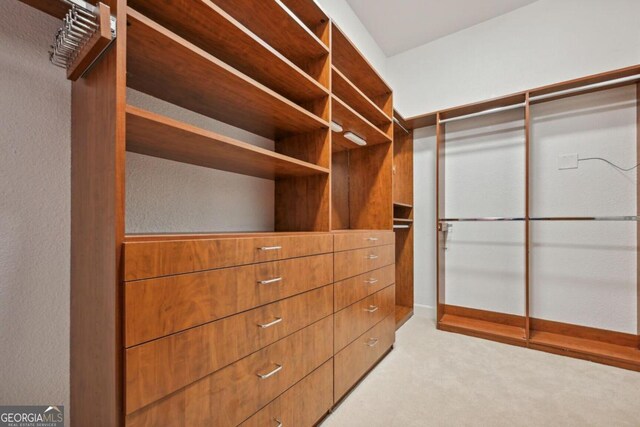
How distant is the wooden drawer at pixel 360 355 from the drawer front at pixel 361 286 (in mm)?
254

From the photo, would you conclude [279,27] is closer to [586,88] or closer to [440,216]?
[440,216]

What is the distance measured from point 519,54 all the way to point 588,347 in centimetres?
256

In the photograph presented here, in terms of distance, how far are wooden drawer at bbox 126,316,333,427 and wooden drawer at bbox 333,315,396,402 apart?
231 mm

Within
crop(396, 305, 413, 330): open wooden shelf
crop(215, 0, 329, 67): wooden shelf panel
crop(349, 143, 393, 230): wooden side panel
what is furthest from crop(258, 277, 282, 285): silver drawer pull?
crop(396, 305, 413, 330): open wooden shelf

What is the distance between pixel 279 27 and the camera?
1367mm

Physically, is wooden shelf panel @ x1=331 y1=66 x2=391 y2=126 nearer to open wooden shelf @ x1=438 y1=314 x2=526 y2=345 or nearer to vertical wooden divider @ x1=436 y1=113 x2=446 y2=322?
vertical wooden divider @ x1=436 y1=113 x2=446 y2=322

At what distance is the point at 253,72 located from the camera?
137cm

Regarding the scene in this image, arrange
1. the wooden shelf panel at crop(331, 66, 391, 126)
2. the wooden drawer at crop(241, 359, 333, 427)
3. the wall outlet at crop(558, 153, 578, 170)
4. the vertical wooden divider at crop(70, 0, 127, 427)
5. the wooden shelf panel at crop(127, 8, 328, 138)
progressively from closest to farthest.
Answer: the vertical wooden divider at crop(70, 0, 127, 427) < the wooden shelf panel at crop(127, 8, 328, 138) < the wooden drawer at crop(241, 359, 333, 427) < the wooden shelf panel at crop(331, 66, 391, 126) < the wall outlet at crop(558, 153, 578, 170)

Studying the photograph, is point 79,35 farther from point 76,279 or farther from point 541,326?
point 541,326

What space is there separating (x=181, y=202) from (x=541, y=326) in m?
3.05

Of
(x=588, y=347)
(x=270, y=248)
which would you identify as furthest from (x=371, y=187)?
(x=588, y=347)

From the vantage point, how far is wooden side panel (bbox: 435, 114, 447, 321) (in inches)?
105

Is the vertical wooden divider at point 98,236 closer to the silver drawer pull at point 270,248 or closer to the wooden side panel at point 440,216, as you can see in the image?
the silver drawer pull at point 270,248

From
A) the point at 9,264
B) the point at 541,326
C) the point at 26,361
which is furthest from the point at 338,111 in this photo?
the point at 541,326
